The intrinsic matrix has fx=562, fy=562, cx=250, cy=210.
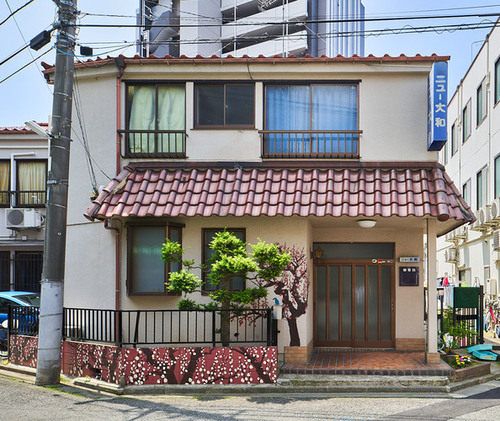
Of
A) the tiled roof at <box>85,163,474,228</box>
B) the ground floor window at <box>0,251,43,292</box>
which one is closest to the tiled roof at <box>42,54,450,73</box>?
the tiled roof at <box>85,163,474,228</box>

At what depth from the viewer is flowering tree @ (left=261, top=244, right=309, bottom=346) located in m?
11.9

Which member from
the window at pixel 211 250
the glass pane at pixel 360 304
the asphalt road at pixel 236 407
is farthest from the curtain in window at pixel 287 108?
the asphalt road at pixel 236 407

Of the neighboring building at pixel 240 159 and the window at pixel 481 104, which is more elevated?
the window at pixel 481 104

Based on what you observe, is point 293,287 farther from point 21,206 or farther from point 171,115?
point 21,206

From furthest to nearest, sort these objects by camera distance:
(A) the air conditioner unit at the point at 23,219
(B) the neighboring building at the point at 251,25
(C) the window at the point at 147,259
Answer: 1. (B) the neighboring building at the point at 251,25
2. (A) the air conditioner unit at the point at 23,219
3. (C) the window at the point at 147,259

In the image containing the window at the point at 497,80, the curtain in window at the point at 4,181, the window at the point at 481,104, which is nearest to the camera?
the window at the point at 497,80

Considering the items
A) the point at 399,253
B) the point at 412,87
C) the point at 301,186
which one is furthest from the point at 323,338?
the point at 412,87

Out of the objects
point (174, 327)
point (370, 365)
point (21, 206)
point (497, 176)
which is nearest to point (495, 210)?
point (497, 176)

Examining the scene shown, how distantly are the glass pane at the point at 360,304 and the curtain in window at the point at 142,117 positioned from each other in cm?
594

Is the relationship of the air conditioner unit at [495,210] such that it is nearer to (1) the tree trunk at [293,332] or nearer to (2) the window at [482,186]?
(2) the window at [482,186]

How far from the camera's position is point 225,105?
12.9 meters

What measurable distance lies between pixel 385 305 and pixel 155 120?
281 inches

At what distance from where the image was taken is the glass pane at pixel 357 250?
45.8ft

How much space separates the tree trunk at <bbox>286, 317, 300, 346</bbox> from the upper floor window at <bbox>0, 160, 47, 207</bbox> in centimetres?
1218
